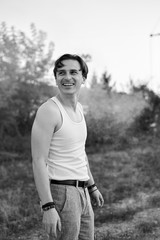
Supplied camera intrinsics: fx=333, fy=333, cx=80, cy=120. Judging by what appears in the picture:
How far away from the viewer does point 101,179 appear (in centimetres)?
840

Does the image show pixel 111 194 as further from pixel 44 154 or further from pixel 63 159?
pixel 44 154

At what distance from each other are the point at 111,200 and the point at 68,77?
4541 millimetres

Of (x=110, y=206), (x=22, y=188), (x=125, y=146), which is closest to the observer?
(x=110, y=206)

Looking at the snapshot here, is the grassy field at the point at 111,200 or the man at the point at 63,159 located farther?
the grassy field at the point at 111,200

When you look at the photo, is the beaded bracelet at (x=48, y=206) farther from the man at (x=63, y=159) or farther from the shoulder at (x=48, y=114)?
the shoulder at (x=48, y=114)

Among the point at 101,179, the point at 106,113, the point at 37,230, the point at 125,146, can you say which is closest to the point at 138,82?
the point at 106,113

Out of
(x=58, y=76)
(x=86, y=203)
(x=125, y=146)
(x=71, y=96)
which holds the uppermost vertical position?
(x=58, y=76)

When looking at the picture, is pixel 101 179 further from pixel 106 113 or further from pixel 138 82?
pixel 138 82

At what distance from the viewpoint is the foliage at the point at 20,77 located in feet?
42.5

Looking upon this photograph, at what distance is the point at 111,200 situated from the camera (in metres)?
6.40

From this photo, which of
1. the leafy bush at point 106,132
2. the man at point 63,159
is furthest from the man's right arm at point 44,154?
the leafy bush at point 106,132

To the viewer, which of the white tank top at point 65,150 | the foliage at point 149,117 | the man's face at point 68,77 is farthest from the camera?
the foliage at point 149,117

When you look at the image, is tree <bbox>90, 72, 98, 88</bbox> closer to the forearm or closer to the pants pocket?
the pants pocket

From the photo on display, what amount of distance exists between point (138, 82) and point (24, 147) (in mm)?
11805
